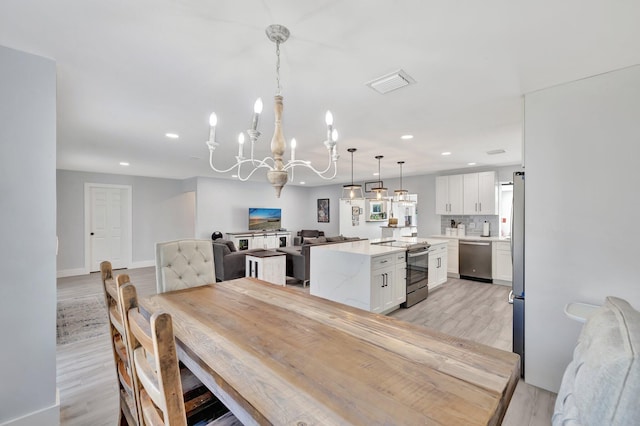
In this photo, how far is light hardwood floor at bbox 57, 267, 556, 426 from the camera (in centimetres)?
204

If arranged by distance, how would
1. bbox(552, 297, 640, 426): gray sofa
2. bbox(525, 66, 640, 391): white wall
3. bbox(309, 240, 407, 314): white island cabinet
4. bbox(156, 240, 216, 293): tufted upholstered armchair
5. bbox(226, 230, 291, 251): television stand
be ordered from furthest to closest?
1. bbox(226, 230, 291, 251): television stand
2. bbox(309, 240, 407, 314): white island cabinet
3. bbox(156, 240, 216, 293): tufted upholstered armchair
4. bbox(525, 66, 640, 391): white wall
5. bbox(552, 297, 640, 426): gray sofa

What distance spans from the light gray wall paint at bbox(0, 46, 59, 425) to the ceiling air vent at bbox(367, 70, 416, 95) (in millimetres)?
2238

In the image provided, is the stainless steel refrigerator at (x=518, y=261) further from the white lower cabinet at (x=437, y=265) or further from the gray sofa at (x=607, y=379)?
the white lower cabinet at (x=437, y=265)

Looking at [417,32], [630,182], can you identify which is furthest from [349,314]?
[630,182]

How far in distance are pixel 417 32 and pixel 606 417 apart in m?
1.76

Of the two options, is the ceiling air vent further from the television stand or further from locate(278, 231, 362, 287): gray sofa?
the television stand

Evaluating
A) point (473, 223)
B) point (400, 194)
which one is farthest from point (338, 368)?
point (473, 223)

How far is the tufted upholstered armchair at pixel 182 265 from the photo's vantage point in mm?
2275

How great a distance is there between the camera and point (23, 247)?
171cm

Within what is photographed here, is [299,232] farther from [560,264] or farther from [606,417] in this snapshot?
[606,417]

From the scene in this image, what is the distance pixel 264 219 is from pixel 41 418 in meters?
7.08

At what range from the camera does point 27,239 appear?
173 cm

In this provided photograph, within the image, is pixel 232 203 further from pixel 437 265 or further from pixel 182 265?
pixel 182 265

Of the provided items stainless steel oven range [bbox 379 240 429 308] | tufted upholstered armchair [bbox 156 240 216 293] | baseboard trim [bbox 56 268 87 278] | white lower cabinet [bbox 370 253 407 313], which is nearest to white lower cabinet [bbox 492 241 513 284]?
stainless steel oven range [bbox 379 240 429 308]
